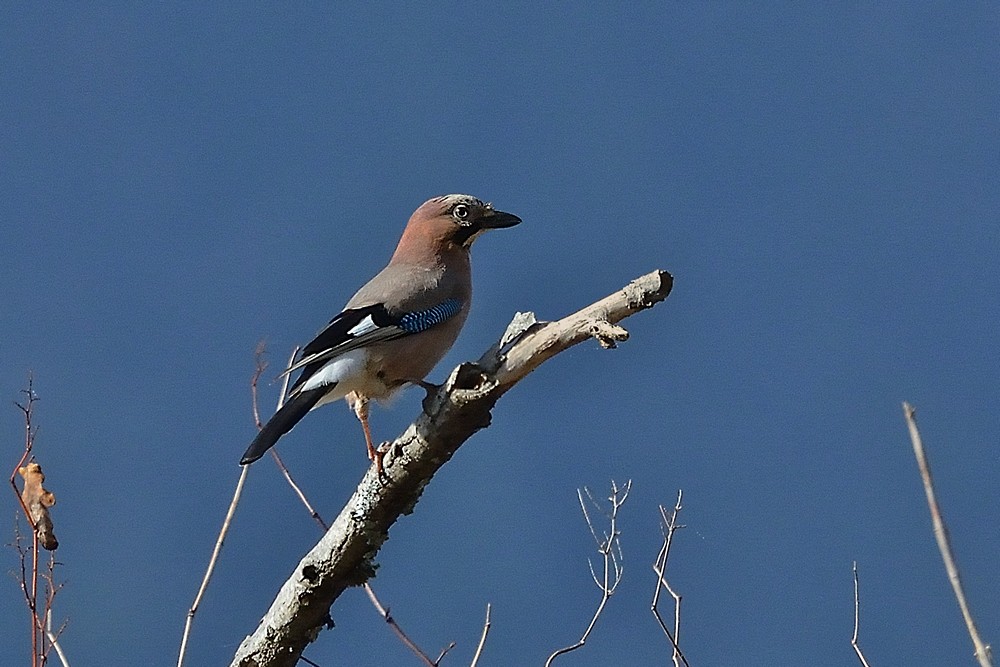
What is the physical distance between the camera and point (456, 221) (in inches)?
251

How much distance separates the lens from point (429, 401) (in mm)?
4207

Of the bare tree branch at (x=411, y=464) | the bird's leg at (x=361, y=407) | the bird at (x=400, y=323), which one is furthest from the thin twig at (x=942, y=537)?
the bird's leg at (x=361, y=407)

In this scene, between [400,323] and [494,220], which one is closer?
[400,323]

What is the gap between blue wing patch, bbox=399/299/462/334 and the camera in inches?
225

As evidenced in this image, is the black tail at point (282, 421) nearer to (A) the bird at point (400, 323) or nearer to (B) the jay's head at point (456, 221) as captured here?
(A) the bird at point (400, 323)

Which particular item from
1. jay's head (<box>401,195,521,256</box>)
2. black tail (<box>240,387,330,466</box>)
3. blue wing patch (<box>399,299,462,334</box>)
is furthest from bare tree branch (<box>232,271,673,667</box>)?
jay's head (<box>401,195,521,256</box>)

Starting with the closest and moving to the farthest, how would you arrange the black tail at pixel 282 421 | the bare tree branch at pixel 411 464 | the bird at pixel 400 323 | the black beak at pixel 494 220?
1. the bare tree branch at pixel 411 464
2. the black tail at pixel 282 421
3. the bird at pixel 400 323
4. the black beak at pixel 494 220

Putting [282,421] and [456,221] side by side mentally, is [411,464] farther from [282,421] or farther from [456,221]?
[456,221]

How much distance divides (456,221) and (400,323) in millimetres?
918

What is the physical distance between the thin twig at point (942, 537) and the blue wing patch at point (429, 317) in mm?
3461

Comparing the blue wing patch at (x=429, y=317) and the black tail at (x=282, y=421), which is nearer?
the black tail at (x=282, y=421)

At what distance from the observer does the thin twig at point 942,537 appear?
242cm

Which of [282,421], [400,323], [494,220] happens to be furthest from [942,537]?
[494,220]

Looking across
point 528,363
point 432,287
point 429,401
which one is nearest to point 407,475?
point 429,401
